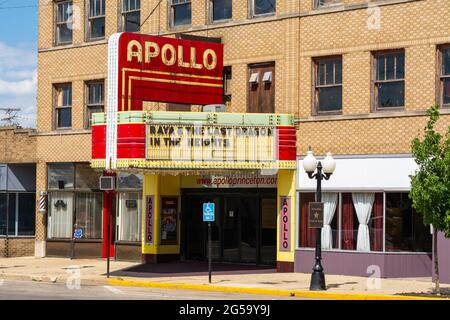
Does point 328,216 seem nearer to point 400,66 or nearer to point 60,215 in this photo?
point 400,66

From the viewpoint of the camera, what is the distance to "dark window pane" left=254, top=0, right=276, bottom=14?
112ft

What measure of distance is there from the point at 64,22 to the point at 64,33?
454 mm

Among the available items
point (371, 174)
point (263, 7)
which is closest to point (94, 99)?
point (263, 7)

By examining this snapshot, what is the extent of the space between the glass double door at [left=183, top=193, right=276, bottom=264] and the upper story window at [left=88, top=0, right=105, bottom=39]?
7712 millimetres

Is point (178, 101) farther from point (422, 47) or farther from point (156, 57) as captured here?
point (422, 47)

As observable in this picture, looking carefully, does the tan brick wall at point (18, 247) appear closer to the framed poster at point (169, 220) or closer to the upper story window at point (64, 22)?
the framed poster at point (169, 220)

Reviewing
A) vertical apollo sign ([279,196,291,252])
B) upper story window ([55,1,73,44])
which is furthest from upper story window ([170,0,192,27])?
vertical apollo sign ([279,196,291,252])

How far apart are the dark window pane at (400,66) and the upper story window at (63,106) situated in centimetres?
1492

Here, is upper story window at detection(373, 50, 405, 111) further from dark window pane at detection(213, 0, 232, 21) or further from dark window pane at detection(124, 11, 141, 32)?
dark window pane at detection(124, 11, 141, 32)

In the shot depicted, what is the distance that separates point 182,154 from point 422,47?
327 inches

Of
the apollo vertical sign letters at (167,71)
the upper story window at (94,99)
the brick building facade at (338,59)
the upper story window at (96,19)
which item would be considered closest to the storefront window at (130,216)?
the upper story window at (94,99)

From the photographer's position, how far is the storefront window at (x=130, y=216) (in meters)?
37.9

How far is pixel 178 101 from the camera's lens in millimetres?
33812
